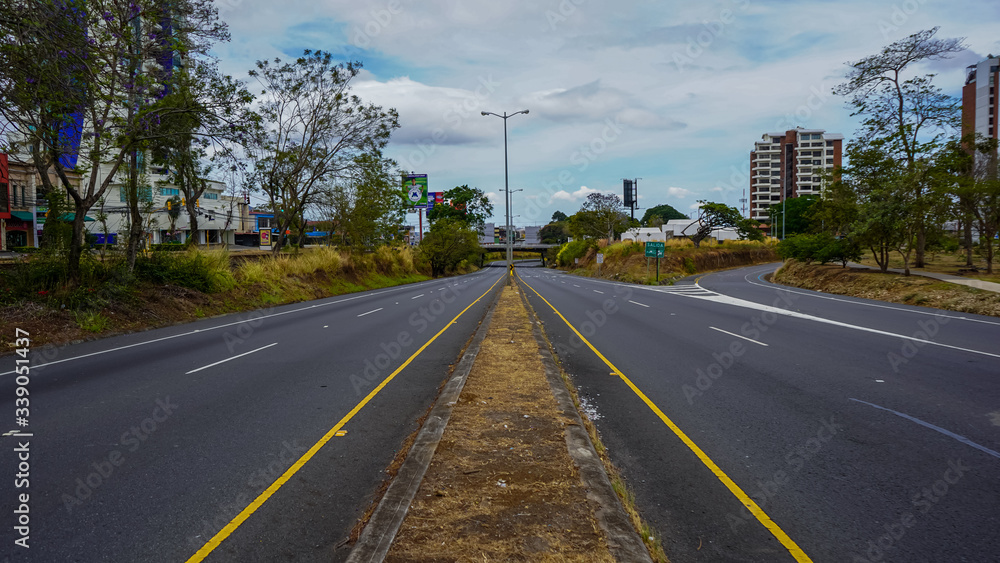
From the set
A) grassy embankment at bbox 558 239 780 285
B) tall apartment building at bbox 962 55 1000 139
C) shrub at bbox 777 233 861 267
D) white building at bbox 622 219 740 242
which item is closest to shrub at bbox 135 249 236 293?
grassy embankment at bbox 558 239 780 285

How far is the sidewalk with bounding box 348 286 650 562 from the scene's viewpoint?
336 cm

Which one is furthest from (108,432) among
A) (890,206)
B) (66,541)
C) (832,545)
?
(890,206)

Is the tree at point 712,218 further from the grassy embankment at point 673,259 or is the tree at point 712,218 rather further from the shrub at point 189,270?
the shrub at point 189,270

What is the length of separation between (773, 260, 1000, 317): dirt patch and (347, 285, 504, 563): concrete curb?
59.9 feet

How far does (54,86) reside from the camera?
424 inches

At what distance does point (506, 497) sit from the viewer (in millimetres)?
4066

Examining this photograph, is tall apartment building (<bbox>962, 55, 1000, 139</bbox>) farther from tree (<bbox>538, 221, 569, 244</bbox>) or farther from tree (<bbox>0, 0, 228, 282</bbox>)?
tree (<bbox>0, 0, 228, 282</bbox>)

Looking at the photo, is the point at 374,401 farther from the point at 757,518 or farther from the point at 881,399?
the point at 881,399

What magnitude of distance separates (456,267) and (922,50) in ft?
193

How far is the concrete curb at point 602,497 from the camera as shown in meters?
3.33

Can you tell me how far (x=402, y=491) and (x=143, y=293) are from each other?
16.2m

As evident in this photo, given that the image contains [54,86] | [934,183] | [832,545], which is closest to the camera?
[832,545]

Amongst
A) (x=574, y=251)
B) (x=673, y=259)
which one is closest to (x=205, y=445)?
(x=673, y=259)

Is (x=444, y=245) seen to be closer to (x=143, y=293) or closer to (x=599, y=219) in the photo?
(x=599, y=219)
